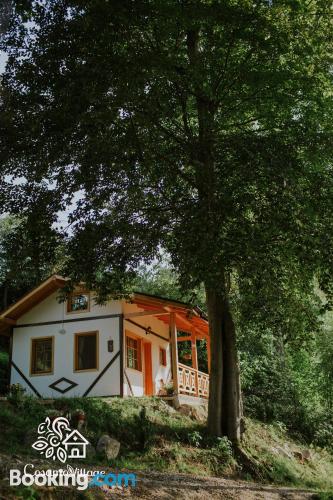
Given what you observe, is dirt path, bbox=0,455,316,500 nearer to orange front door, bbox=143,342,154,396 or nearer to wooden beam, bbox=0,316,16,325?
orange front door, bbox=143,342,154,396

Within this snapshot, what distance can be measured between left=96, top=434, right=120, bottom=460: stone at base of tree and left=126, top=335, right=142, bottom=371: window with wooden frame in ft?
24.7

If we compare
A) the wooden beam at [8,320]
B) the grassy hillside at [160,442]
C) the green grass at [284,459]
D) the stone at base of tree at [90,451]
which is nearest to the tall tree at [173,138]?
the grassy hillside at [160,442]

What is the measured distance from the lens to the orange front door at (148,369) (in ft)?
63.7

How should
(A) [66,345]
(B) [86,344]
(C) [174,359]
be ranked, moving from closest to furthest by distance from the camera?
(C) [174,359] → (B) [86,344] → (A) [66,345]

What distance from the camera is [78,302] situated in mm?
18406

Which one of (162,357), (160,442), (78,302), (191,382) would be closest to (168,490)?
(160,442)

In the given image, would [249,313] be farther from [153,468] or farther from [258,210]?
[153,468]

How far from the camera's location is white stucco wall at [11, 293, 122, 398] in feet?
56.3

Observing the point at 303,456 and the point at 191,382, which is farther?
the point at 191,382

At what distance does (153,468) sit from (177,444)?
6.41 ft

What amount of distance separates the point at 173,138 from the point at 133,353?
10196mm

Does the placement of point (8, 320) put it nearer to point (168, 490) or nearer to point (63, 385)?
point (63, 385)

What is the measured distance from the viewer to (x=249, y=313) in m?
11.5

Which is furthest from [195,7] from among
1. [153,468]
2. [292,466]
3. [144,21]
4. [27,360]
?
[27,360]
